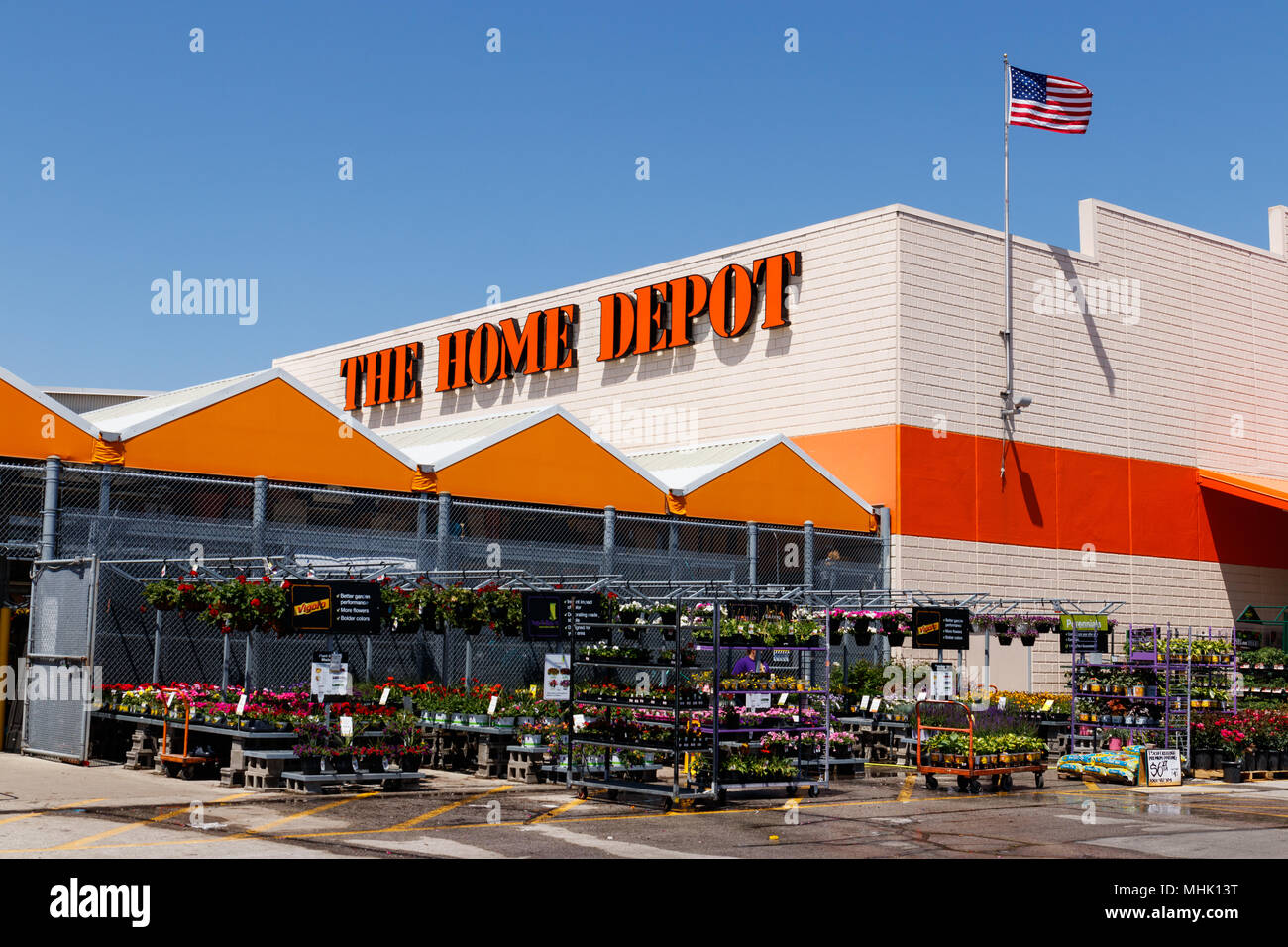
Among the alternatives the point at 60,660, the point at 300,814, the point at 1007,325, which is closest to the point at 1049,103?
the point at 1007,325

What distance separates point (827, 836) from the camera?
47.2 feet

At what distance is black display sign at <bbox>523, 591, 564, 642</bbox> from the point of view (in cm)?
1927

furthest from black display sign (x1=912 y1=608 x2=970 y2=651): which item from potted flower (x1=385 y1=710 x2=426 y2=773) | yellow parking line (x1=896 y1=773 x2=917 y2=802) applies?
potted flower (x1=385 y1=710 x2=426 y2=773)

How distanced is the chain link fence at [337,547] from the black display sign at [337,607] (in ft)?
5.41

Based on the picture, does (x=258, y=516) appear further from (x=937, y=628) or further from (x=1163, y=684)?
(x=1163, y=684)

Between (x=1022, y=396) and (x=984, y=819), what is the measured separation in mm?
18876

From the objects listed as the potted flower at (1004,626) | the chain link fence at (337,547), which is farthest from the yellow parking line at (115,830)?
the potted flower at (1004,626)

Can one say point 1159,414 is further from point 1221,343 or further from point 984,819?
point 984,819

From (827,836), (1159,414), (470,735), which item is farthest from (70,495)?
(1159,414)

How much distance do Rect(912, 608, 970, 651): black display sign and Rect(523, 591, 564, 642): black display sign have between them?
20.5 feet

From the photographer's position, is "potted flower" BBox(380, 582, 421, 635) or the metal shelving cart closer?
"potted flower" BBox(380, 582, 421, 635)

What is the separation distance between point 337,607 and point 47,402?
7992 mm

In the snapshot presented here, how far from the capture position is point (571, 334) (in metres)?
40.2

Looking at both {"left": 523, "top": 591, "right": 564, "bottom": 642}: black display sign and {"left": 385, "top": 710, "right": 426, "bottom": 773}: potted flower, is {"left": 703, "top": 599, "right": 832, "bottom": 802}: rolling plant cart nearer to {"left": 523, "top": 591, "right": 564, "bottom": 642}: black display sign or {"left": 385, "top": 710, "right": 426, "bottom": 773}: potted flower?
{"left": 523, "top": 591, "right": 564, "bottom": 642}: black display sign
